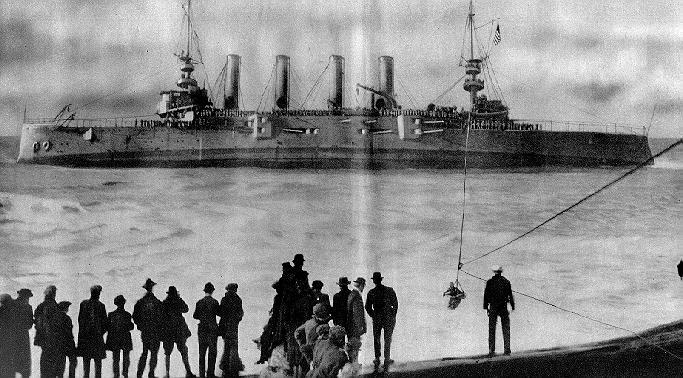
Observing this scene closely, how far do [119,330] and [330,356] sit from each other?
242 cm

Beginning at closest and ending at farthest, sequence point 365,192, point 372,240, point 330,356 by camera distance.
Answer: point 330,356 → point 372,240 → point 365,192

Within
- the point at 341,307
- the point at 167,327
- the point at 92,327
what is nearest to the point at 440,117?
the point at 341,307

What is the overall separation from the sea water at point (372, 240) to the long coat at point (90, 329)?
659 mm

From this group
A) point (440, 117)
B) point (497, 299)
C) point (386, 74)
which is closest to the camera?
point (497, 299)

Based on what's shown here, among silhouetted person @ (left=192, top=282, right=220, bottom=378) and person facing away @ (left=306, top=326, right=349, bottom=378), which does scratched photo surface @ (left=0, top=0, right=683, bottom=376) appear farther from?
person facing away @ (left=306, top=326, right=349, bottom=378)

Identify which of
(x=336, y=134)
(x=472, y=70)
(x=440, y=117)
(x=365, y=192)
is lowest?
(x=365, y=192)

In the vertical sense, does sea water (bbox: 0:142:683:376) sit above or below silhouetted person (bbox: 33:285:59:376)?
above

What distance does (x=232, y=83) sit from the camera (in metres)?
7.31

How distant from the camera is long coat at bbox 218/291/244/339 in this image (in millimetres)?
5670

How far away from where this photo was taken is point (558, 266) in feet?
22.5

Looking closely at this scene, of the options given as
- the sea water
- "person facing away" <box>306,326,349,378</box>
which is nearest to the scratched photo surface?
the sea water

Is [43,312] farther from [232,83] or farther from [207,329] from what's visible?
[232,83]

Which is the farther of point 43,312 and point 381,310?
point 381,310

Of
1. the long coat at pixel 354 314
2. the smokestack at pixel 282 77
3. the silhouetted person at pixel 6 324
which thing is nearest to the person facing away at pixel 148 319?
the silhouetted person at pixel 6 324
